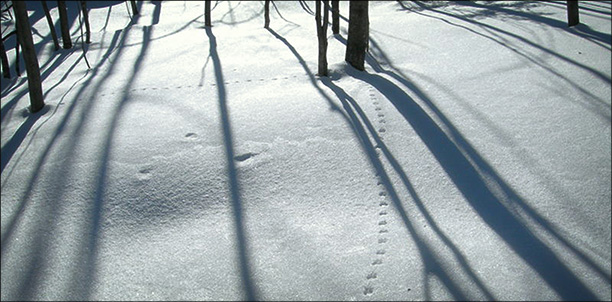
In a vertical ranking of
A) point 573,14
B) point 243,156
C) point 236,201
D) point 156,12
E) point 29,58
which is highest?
point 29,58

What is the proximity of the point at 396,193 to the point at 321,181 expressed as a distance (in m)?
0.63

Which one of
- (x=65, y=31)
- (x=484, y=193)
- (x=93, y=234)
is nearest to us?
(x=93, y=234)

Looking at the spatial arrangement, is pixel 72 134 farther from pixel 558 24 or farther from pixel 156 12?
pixel 156 12

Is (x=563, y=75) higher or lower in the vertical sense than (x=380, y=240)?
higher

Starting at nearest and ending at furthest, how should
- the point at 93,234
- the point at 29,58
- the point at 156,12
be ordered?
the point at 93,234 → the point at 29,58 → the point at 156,12

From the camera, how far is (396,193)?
386cm

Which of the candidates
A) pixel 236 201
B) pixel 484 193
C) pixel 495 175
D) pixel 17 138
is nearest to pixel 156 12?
pixel 17 138

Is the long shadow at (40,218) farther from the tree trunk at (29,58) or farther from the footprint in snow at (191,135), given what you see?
the footprint in snow at (191,135)

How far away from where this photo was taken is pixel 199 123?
500cm

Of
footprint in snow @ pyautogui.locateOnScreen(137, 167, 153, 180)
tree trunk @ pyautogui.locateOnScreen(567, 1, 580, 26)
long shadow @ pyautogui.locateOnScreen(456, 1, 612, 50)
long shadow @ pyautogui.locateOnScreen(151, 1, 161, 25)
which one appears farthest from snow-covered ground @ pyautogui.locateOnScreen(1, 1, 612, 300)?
long shadow @ pyautogui.locateOnScreen(151, 1, 161, 25)

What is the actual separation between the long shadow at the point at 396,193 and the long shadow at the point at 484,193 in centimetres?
39

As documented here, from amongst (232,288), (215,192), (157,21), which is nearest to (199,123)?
(215,192)

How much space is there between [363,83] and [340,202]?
255cm

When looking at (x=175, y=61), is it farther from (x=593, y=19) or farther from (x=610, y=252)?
(x=593, y=19)
